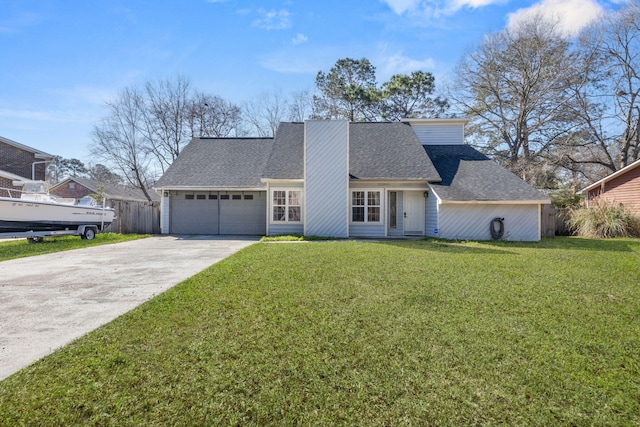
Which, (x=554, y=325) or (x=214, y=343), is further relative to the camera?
(x=554, y=325)

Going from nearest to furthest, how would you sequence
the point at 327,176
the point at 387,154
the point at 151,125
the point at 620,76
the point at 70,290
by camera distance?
1. the point at 70,290
2. the point at 327,176
3. the point at 387,154
4. the point at 620,76
5. the point at 151,125

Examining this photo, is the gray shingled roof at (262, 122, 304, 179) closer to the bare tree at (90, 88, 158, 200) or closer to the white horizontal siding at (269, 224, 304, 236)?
the white horizontal siding at (269, 224, 304, 236)

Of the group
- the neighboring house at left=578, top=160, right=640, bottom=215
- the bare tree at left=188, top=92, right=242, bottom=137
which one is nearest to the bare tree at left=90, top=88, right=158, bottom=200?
the bare tree at left=188, top=92, right=242, bottom=137

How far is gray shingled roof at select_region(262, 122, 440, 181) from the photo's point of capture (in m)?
13.1

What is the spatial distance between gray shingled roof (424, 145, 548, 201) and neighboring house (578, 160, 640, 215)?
702cm

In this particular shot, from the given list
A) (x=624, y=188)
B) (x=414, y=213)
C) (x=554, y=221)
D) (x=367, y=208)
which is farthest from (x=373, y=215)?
(x=624, y=188)

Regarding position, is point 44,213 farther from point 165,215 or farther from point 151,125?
point 151,125

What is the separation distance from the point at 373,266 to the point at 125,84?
23561 mm

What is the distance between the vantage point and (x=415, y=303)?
4.26 m

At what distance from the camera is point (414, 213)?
529 inches

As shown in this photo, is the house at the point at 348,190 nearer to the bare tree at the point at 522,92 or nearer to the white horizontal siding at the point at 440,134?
the white horizontal siding at the point at 440,134

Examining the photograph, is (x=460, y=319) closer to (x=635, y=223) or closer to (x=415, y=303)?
(x=415, y=303)

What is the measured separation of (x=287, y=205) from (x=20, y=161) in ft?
71.3

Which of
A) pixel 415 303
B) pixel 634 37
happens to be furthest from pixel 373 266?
pixel 634 37
